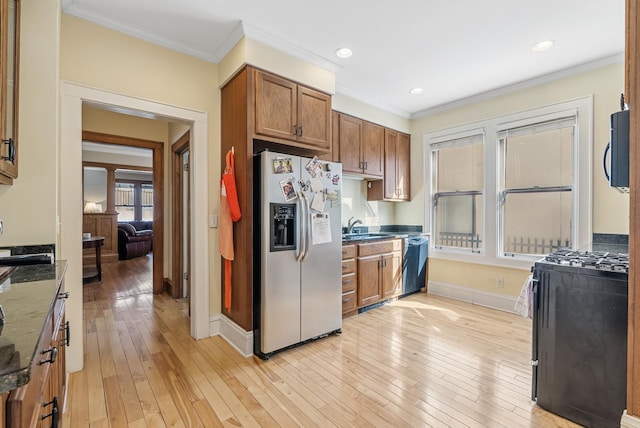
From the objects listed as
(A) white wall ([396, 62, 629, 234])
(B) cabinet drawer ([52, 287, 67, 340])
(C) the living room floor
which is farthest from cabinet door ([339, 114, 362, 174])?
(C) the living room floor

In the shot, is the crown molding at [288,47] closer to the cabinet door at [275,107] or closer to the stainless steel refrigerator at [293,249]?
the cabinet door at [275,107]

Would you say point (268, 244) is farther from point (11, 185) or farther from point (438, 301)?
point (438, 301)

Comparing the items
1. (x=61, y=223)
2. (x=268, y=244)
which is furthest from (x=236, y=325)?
(x=61, y=223)

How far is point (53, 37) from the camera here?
1.79m

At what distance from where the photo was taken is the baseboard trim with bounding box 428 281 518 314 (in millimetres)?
3627

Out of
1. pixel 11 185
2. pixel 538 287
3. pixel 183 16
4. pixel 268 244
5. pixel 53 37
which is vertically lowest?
pixel 538 287

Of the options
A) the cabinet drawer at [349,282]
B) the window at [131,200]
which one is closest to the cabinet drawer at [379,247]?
the cabinet drawer at [349,282]

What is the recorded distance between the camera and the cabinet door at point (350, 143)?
3727 mm

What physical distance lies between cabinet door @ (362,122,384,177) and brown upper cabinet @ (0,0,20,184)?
3238 millimetres

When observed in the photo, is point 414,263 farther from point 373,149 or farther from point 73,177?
point 73,177

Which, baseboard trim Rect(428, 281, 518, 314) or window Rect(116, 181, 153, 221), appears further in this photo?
window Rect(116, 181, 153, 221)

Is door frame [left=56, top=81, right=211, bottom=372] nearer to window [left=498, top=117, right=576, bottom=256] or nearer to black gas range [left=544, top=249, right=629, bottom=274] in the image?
black gas range [left=544, top=249, right=629, bottom=274]

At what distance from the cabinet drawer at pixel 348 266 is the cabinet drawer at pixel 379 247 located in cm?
14

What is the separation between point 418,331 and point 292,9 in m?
3.09
